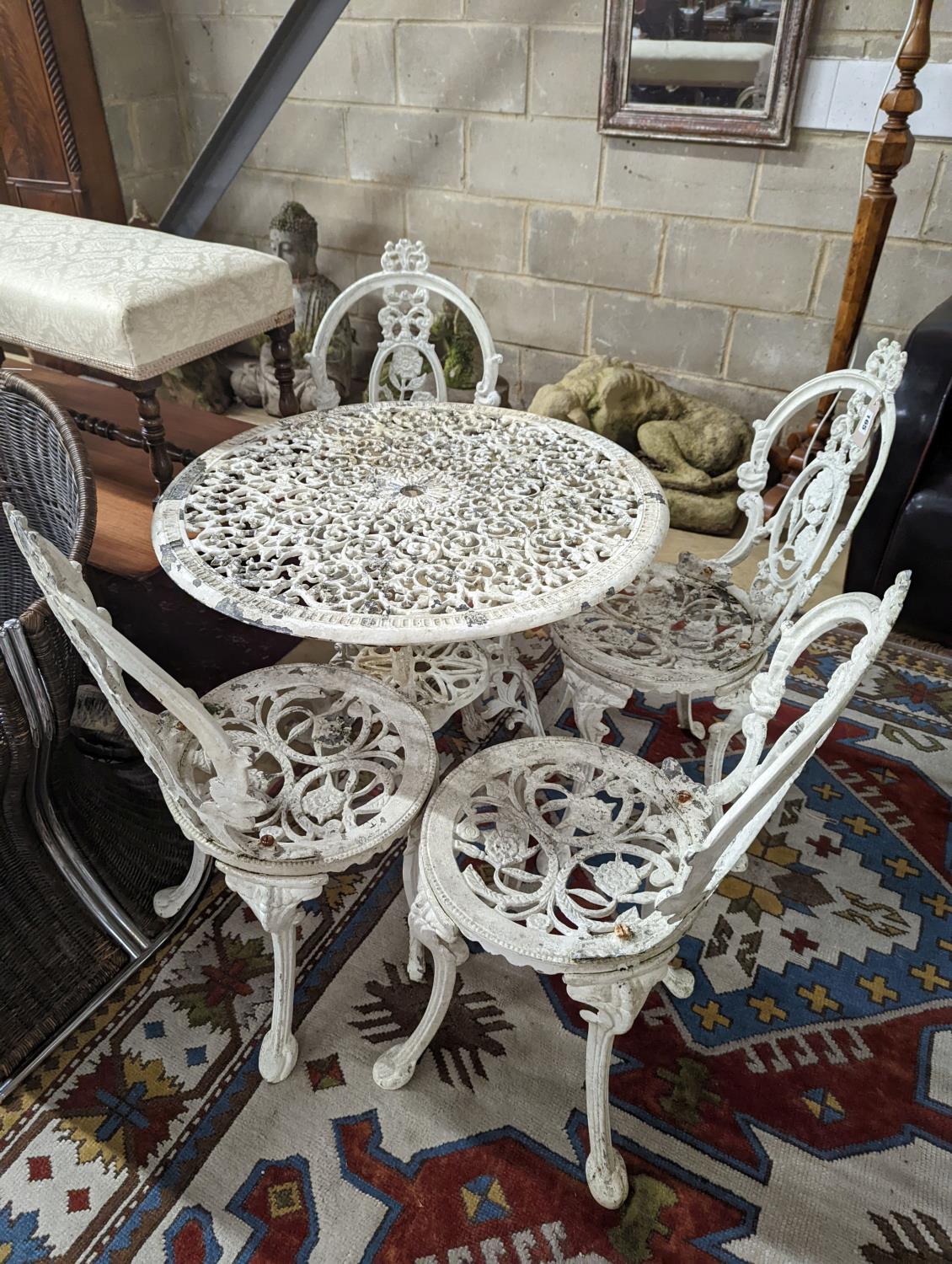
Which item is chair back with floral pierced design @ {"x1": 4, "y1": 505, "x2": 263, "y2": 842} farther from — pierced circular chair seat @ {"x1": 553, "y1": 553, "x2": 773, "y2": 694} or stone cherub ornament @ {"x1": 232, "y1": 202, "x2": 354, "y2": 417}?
stone cherub ornament @ {"x1": 232, "y1": 202, "x2": 354, "y2": 417}

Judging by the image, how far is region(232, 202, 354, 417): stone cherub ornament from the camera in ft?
11.7

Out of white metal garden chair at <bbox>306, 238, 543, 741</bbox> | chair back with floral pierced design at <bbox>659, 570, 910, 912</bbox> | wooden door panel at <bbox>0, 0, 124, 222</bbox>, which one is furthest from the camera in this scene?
wooden door panel at <bbox>0, 0, 124, 222</bbox>

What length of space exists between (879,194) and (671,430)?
0.95 m

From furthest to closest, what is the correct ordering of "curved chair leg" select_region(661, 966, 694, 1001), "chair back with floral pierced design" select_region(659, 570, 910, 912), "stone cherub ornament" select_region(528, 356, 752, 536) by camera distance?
1. "stone cherub ornament" select_region(528, 356, 752, 536)
2. "curved chair leg" select_region(661, 966, 694, 1001)
3. "chair back with floral pierced design" select_region(659, 570, 910, 912)

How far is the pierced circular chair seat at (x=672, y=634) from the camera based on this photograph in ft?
5.24

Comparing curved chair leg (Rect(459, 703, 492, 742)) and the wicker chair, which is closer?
the wicker chair

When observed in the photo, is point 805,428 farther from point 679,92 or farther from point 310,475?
point 310,475

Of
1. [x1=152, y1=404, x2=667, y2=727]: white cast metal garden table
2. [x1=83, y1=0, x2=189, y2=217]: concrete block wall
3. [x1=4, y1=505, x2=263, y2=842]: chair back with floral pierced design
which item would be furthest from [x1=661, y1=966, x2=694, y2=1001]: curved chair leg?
[x1=83, y1=0, x2=189, y2=217]: concrete block wall

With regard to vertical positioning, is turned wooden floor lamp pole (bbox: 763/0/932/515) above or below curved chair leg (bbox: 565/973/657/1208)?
above

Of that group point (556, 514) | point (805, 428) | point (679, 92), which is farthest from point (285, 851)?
point (679, 92)

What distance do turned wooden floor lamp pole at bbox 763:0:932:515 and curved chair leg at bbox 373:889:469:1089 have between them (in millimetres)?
1452

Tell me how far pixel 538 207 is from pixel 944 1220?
319 centimetres

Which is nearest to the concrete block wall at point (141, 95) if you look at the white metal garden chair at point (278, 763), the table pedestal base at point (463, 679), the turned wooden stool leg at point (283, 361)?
the turned wooden stool leg at point (283, 361)

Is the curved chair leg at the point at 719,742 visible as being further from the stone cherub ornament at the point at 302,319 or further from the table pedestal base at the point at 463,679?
the stone cherub ornament at the point at 302,319
